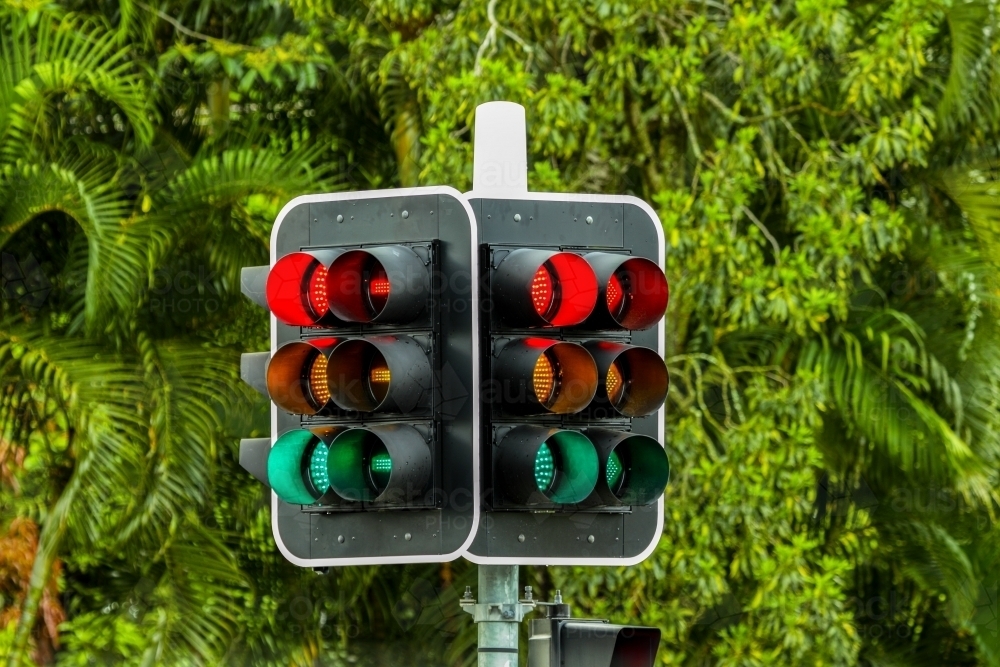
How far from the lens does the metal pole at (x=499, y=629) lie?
14.1ft

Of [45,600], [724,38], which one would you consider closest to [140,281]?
[45,600]

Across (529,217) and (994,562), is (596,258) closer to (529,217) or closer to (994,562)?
(529,217)

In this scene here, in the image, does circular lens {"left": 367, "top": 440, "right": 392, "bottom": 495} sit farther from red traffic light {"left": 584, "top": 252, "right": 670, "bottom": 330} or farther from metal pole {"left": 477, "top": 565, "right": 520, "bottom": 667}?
red traffic light {"left": 584, "top": 252, "right": 670, "bottom": 330}

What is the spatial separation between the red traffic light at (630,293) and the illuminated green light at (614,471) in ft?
1.28

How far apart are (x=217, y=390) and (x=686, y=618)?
347cm

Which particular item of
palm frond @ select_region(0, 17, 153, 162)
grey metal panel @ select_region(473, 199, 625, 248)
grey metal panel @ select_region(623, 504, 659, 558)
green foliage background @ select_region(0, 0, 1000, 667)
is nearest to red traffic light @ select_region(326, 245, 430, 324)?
grey metal panel @ select_region(473, 199, 625, 248)

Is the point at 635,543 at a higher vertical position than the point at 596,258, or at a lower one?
lower

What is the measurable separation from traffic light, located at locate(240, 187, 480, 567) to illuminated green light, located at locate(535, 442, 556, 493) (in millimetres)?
179

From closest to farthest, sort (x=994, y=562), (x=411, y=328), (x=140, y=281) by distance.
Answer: (x=411, y=328)
(x=140, y=281)
(x=994, y=562)

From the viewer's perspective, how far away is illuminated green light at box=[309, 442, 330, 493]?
4.45 m

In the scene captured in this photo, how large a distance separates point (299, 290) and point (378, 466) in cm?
59

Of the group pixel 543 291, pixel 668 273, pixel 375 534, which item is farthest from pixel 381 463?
pixel 668 273

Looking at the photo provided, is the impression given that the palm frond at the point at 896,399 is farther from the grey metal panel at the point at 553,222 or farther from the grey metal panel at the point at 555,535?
the grey metal panel at the point at 555,535

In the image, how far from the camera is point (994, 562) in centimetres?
1160
